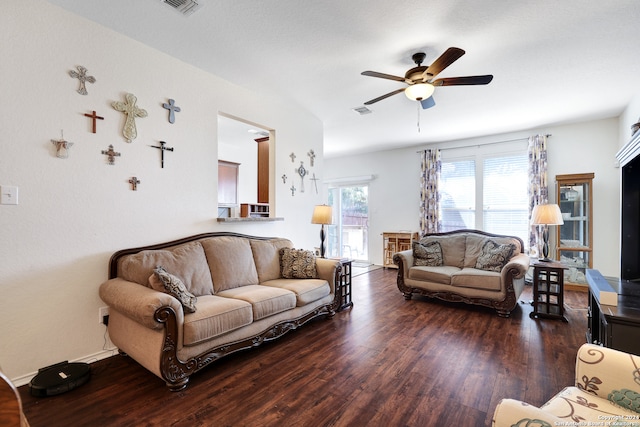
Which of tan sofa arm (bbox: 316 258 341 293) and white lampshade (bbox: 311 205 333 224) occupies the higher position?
white lampshade (bbox: 311 205 333 224)

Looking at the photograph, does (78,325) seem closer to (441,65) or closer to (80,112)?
(80,112)

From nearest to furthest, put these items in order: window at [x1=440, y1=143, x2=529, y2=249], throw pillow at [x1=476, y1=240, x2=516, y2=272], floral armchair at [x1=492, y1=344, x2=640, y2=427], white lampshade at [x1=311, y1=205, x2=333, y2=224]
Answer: floral armchair at [x1=492, y1=344, x2=640, y2=427], throw pillow at [x1=476, y1=240, x2=516, y2=272], white lampshade at [x1=311, y1=205, x2=333, y2=224], window at [x1=440, y1=143, x2=529, y2=249]

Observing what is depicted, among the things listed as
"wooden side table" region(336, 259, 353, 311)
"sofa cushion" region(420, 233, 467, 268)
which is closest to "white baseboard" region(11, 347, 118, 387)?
"wooden side table" region(336, 259, 353, 311)

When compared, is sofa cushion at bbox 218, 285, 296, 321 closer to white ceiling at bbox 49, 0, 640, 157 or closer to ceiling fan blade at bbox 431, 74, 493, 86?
white ceiling at bbox 49, 0, 640, 157

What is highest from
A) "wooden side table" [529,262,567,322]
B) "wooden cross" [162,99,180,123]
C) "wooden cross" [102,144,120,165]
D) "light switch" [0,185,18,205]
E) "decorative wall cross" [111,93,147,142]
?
"wooden cross" [162,99,180,123]

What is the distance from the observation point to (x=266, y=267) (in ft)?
11.3

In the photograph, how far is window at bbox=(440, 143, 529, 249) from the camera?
545 cm

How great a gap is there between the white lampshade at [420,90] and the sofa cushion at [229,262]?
238 cm

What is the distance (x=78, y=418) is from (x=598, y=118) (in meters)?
7.18

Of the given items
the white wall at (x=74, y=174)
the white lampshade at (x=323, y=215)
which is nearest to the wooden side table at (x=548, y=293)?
the white lampshade at (x=323, y=215)

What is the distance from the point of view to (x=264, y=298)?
2.67m

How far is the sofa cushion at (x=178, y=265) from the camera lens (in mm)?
2465

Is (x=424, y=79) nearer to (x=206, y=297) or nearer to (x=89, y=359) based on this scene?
(x=206, y=297)

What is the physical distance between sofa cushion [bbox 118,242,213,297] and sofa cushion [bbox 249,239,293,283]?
63 centimetres
